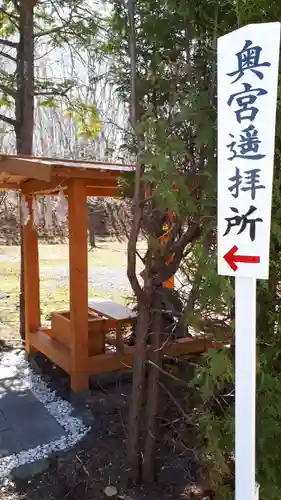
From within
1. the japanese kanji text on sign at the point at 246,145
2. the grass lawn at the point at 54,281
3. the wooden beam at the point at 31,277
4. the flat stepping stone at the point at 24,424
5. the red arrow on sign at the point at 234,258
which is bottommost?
the flat stepping stone at the point at 24,424

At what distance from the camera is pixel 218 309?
244 centimetres

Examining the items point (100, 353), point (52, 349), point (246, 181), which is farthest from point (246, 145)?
point (52, 349)

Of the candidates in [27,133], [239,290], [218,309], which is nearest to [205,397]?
[218,309]

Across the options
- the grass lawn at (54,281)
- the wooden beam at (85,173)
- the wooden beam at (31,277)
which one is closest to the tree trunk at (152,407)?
the wooden beam at (85,173)

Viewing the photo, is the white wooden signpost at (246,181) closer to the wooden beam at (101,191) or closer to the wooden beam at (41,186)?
the wooden beam at (41,186)

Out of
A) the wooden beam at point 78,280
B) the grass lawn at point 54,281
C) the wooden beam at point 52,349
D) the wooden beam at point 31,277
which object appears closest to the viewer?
the wooden beam at point 78,280

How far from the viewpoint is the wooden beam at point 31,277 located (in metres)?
5.95

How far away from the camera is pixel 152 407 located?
10.4 ft

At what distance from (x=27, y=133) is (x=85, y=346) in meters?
3.88

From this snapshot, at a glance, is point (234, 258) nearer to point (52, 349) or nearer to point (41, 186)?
point (41, 186)

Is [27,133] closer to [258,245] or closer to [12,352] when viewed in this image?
[12,352]

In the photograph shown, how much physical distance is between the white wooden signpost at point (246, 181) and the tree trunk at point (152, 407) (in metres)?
1.25

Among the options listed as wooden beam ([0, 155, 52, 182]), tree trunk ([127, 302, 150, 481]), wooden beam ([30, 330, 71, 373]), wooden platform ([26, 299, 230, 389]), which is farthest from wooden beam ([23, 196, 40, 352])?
tree trunk ([127, 302, 150, 481])

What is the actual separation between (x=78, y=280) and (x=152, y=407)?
182 centimetres
